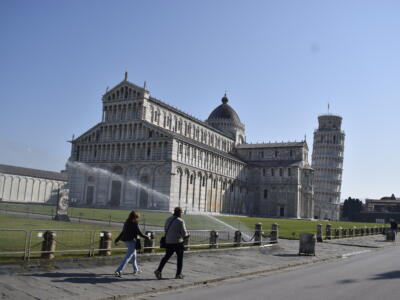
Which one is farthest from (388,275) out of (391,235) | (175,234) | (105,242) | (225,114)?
(225,114)

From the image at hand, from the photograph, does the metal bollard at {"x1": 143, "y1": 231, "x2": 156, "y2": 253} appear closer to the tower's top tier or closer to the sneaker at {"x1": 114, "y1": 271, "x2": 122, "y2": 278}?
the sneaker at {"x1": 114, "y1": 271, "x2": 122, "y2": 278}

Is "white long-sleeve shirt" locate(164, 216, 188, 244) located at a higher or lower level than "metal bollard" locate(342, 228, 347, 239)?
higher

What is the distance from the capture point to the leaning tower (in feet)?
429

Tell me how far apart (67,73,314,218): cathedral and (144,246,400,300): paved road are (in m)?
51.2

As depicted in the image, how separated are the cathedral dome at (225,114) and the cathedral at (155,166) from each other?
45.6 feet

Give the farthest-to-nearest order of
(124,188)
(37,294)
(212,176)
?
(212,176), (124,188), (37,294)

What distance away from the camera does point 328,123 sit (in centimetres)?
13388

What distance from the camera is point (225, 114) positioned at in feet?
359

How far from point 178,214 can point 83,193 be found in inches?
2627

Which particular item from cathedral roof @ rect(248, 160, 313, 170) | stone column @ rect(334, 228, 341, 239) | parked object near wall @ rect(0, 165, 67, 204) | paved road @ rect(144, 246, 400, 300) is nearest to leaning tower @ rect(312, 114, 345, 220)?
cathedral roof @ rect(248, 160, 313, 170)

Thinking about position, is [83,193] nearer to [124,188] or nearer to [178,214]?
[124,188]

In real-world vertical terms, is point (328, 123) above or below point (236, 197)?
above

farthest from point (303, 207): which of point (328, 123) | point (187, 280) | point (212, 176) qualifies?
point (187, 280)

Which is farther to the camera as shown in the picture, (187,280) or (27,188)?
(27,188)
